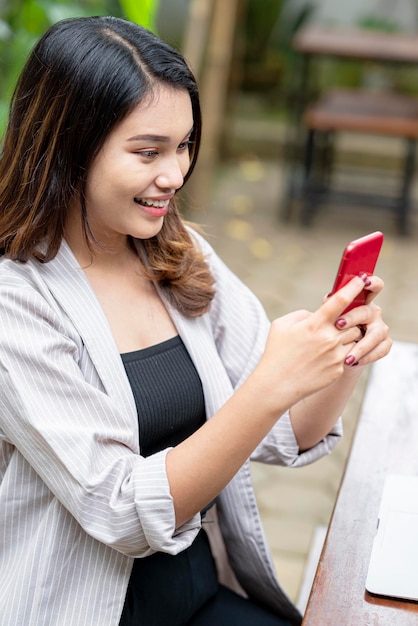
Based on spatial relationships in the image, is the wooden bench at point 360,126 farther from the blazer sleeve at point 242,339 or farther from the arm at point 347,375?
the arm at point 347,375

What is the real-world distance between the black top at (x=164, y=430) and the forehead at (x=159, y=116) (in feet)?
1.07

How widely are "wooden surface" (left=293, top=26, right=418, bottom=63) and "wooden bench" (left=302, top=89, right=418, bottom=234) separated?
31 centimetres

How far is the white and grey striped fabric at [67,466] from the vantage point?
1.28 meters

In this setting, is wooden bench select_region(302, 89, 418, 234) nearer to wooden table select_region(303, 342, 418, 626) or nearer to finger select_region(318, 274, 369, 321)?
wooden table select_region(303, 342, 418, 626)

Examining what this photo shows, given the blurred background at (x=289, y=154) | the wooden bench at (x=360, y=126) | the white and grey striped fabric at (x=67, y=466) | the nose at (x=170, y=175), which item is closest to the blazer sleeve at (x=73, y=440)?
the white and grey striped fabric at (x=67, y=466)

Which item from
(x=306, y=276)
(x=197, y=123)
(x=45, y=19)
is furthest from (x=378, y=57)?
(x=197, y=123)

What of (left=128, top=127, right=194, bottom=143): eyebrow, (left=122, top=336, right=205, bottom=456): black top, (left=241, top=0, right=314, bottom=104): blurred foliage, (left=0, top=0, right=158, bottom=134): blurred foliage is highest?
(left=128, top=127, right=194, bottom=143): eyebrow

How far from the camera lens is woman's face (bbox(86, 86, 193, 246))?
1.34 metres

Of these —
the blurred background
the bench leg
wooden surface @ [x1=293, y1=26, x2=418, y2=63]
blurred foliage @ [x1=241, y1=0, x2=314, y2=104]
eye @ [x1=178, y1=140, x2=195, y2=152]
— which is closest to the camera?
eye @ [x1=178, y1=140, x2=195, y2=152]

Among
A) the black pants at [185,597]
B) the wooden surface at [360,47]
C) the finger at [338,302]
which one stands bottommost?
the black pants at [185,597]

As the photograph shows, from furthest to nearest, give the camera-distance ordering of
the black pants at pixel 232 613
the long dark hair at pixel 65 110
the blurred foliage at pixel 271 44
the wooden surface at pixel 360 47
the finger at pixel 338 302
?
the blurred foliage at pixel 271 44 < the wooden surface at pixel 360 47 < the black pants at pixel 232 613 < the long dark hair at pixel 65 110 < the finger at pixel 338 302

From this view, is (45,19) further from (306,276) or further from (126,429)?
(126,429)

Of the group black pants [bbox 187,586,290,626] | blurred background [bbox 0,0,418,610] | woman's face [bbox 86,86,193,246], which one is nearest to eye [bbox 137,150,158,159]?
woman's face [bbox 86,86,193,246]

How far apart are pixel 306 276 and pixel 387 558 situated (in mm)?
3442
